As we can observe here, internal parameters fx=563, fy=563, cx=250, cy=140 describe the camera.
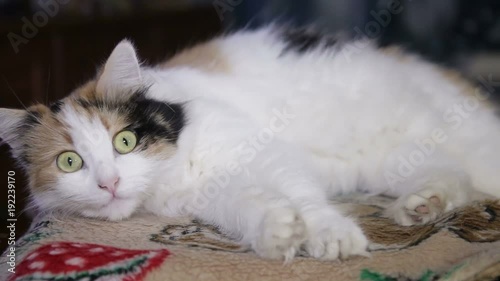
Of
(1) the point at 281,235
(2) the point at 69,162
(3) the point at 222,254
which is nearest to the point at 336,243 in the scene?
(1) the point at 281,235

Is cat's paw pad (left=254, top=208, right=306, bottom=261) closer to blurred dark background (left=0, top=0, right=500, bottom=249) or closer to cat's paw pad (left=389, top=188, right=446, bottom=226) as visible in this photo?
cat's paw pad (left=389, top=188, right=446, bottom=226)

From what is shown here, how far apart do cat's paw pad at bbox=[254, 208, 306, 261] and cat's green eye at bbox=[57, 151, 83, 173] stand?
1.61 feet

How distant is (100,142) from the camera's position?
133 cm

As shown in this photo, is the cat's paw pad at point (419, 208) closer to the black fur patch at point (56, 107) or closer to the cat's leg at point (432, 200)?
the cat's leg at point (432, 200)

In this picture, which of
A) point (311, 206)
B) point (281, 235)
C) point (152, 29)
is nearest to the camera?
point (281, 235)

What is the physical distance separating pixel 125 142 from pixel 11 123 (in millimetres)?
327

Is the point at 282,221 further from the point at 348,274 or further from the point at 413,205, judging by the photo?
the point at 413,205

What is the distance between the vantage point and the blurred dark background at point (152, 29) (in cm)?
245

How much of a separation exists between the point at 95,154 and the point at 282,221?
478 mm

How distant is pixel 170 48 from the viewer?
10.5 feet

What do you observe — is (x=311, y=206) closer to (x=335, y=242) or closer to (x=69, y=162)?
(x=335, y=242)

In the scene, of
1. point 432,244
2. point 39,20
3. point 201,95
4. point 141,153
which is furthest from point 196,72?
point 39,20

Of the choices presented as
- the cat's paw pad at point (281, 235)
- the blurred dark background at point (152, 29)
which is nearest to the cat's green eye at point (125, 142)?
the cat's paw pad at point (281, 235)

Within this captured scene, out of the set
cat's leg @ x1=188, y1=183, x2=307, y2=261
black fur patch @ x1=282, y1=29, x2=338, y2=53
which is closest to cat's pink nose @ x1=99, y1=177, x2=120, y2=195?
cat's leg @ x1=188, y1=183, x2=307, y2=261
